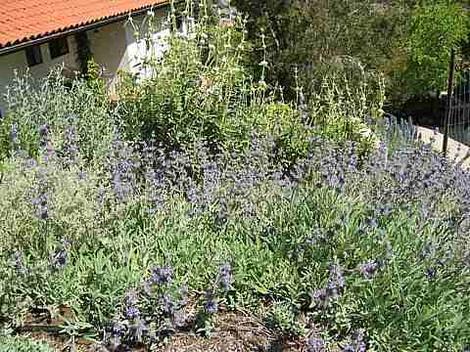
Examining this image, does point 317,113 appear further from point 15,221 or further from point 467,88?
point 467,88

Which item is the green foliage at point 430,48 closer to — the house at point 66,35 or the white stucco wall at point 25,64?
the house at point 66,35

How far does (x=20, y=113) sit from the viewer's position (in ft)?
18.0

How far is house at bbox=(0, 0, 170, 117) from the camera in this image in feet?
32.0

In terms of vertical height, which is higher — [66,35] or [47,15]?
[47,15]

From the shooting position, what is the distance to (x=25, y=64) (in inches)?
441

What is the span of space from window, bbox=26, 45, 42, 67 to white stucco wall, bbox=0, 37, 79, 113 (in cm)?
9

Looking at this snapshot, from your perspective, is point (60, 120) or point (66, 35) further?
point (66, 35)

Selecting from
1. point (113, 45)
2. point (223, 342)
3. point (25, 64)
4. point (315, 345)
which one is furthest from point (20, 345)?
point (113, 45)

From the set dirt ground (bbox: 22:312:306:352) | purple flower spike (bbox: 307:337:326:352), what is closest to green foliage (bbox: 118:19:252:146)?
dirt ground (bbox: 22:312:306:352)

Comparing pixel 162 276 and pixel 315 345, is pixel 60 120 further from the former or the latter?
pixel 315 345

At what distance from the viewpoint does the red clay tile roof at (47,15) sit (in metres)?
9.58

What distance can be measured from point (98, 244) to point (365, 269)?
146 centimetres

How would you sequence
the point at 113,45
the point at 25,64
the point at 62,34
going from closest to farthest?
the point at 62,34, the point at 25,64, the point at 113,45

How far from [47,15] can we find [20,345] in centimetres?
955
